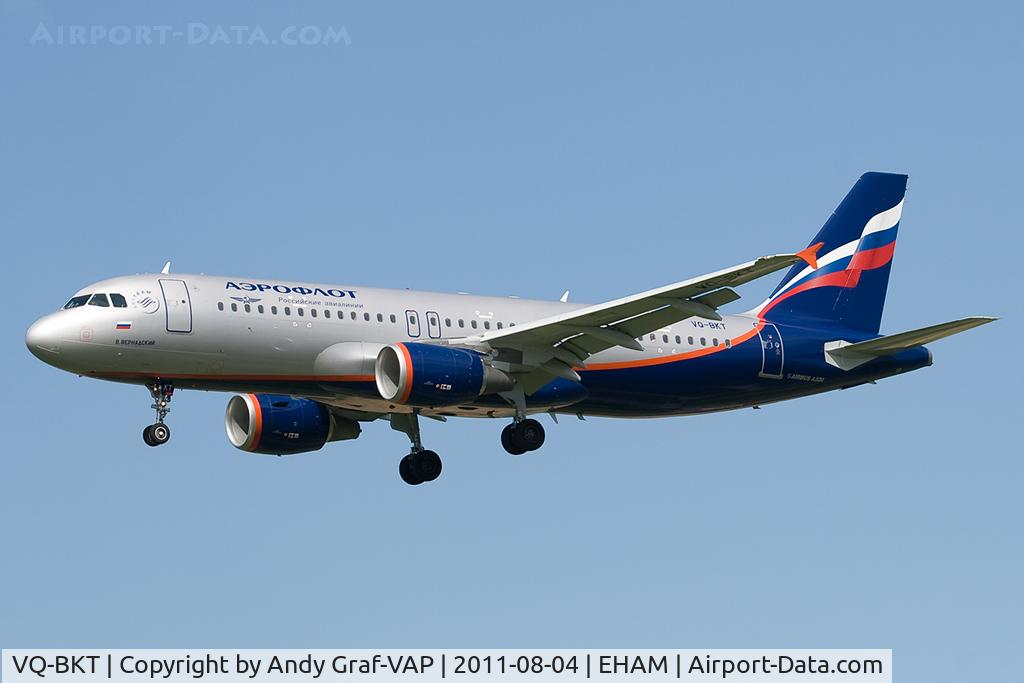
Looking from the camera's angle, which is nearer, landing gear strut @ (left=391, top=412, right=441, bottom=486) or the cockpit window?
the cockpit window

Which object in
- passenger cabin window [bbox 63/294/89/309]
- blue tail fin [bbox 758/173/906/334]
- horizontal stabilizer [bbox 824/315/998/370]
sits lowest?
passenger cabin window [bbox 63/294/89/309]

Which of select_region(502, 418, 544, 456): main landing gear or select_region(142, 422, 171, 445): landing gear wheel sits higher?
select_region(502, 418, 544, 456): main landing gear

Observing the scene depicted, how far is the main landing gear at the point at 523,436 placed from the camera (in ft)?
158

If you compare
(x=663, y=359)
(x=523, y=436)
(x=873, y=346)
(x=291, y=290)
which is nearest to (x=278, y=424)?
(x=291, y=290)

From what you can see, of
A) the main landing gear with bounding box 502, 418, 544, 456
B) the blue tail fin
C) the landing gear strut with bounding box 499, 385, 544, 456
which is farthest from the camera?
the blue tail fin

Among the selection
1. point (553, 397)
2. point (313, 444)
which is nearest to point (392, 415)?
point (313, 444)

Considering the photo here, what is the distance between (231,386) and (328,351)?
2521 mm

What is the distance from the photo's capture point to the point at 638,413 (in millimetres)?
50625

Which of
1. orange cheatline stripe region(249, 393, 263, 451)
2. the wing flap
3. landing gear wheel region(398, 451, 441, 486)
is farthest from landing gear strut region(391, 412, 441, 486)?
the wing flap

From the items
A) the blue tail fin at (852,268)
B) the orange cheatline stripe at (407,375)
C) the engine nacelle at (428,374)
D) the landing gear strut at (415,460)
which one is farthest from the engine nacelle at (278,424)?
the blue tail fin at (852,268)

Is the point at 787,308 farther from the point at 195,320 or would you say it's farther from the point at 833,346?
the point at 195,320

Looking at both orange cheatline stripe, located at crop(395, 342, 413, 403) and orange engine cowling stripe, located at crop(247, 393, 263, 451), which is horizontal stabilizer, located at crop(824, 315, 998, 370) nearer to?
orange cheatline stripe, located at crop(395, 342, 413, 403)

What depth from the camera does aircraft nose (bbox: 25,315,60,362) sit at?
44156 millimetres

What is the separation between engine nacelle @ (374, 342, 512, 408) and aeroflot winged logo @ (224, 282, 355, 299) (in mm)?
1905
